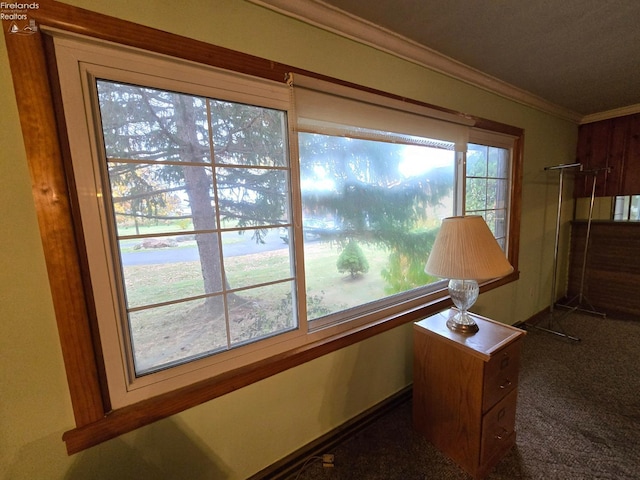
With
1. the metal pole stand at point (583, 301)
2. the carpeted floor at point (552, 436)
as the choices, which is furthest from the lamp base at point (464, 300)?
the metal pole stand at point (583, 301)

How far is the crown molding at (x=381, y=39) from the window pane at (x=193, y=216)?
0.43 m

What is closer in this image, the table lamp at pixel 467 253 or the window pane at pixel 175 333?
the window pane at pixel 175 333

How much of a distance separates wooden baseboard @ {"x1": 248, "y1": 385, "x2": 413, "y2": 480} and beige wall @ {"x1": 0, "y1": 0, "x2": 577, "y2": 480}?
3cm

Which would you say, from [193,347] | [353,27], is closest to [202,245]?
[193,347]

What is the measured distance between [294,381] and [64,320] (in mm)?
952

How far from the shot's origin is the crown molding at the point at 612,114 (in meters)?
2.63

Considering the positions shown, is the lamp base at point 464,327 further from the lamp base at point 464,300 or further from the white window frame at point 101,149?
the white window frame at point 101,149

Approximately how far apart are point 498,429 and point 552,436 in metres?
0.47

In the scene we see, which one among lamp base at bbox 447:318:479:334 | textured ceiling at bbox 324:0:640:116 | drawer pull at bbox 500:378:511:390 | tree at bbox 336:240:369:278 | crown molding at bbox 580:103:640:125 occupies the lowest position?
drawer pull at bbox 500:378:511:390

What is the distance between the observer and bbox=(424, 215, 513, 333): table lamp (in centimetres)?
111

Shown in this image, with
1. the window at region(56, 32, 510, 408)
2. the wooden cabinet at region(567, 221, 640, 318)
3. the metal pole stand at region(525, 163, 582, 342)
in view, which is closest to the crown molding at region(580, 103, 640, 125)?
the metal pole stand at region(525, 163, 582, 342)

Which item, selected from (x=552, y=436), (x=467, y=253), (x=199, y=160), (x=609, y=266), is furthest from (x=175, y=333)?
(x=609, y=266)

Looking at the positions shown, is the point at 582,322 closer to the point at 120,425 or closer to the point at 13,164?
the point at 120,425

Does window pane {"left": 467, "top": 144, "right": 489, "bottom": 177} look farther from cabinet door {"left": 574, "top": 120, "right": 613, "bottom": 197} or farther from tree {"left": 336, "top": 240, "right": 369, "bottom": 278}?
cabinet door {"left": 574, "top": 120, "right": 613, "bottom": 197}
